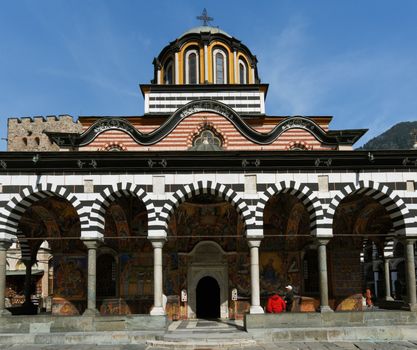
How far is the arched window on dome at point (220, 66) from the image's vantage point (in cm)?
2367

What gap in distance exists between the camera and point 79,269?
17828 millimetres

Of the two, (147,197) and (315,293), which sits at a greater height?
(147,197)

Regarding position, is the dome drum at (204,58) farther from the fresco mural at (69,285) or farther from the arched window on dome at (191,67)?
the fresco mural at (69,285)

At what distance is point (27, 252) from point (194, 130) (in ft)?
27.6

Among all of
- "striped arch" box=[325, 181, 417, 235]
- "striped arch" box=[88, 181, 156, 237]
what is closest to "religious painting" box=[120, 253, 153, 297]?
"striped arch" box=[88, 181, 156, 237]

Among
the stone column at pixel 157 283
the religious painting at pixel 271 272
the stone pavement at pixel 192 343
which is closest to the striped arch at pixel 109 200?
the stone column at pixel 157 283

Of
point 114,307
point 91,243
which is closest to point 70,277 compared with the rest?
point 114,307

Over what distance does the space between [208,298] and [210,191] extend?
553cm

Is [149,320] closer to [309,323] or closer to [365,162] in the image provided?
[309,323]

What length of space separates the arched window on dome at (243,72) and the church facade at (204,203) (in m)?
0.05

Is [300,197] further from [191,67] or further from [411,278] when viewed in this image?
[191,67]

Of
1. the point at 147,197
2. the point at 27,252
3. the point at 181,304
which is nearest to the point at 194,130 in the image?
the point at 147,197

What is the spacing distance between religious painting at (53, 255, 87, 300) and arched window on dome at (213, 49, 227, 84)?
11.1m

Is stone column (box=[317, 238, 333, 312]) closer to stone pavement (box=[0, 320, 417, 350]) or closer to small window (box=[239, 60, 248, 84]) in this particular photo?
stone pavement (box=[0, 320, 417, 350])
